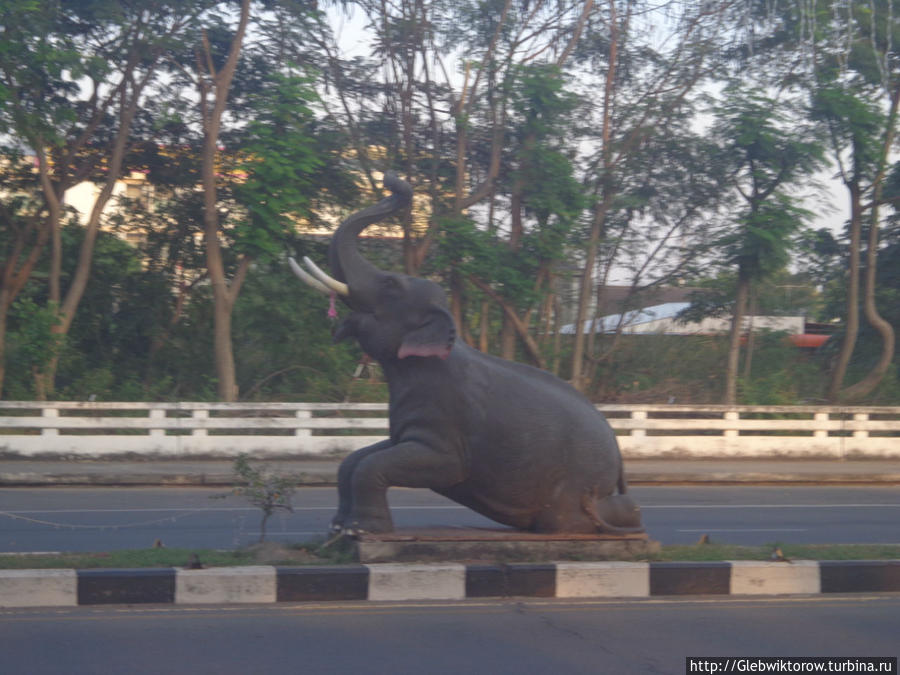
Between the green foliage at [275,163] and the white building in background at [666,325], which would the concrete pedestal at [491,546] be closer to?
the green foliage at [275,163]

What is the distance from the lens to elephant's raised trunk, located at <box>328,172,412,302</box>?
236 inches

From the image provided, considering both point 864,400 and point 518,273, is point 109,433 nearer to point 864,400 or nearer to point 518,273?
point 518,273

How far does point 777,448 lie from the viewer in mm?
16469

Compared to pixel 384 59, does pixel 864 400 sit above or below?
below

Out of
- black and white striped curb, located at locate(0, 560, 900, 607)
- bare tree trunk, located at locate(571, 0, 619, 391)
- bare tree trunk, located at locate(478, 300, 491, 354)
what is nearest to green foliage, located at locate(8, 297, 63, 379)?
bare tree trunk, located at locate(478, 300, 491, 354)

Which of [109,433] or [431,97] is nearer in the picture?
[109,433]

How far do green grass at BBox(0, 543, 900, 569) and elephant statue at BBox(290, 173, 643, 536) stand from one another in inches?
10.6

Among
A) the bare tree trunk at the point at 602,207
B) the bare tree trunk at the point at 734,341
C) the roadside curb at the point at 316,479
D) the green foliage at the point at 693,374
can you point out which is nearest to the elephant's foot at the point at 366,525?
the roadside curb at the point at 316,479

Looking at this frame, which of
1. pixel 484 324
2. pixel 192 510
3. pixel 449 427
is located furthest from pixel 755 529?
pixel 484 324

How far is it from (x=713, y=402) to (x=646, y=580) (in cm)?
1385

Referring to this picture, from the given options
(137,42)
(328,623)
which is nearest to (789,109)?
(137,42)

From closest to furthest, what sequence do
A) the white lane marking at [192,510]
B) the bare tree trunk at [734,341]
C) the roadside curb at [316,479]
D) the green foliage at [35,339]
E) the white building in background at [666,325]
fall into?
the white lane marking at [192,510]
the roadside curb at [316,479]
the green foliage at [35,339]
the bare tree trunk at [734,341]
the white building in background at [666,325]

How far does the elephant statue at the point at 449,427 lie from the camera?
232 inches

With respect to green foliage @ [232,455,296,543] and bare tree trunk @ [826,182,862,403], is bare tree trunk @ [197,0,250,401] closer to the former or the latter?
green foliage @ [232,455,296,543]
